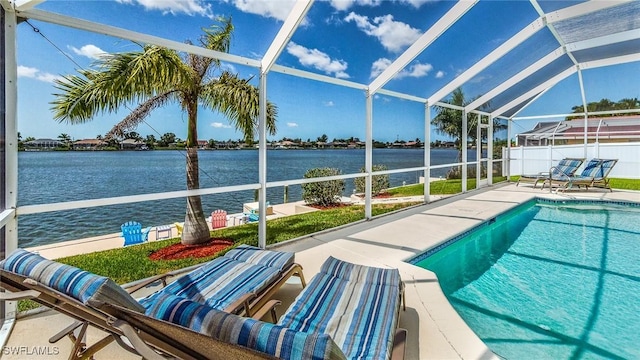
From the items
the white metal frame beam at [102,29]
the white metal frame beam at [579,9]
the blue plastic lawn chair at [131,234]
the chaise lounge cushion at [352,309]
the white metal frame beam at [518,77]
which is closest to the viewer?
the chaise lounge cushion at [352,309]

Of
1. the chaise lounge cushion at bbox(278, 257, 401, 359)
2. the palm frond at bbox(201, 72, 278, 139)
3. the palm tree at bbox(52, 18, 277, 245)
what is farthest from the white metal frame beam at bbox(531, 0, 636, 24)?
the chaise lounge cushion at bbox(278, 257, 401, 359)

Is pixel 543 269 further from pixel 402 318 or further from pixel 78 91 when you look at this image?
pixel 78 91

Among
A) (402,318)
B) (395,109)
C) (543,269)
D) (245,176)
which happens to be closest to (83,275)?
(402,318)

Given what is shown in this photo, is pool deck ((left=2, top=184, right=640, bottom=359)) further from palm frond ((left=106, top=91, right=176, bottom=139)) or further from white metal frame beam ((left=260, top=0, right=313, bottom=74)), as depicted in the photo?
palm frond ((left=106, top=91, right=176, bottom=139))

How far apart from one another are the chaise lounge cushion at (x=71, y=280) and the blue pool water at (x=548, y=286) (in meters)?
2.95

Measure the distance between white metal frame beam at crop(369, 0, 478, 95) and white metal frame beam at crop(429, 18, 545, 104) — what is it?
2.14 m

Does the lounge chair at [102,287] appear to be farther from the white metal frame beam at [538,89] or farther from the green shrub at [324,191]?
the white metal frame beam at [538,89]

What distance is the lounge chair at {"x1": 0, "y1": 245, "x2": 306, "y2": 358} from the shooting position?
1.67 metres

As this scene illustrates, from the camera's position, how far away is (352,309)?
2469 mm

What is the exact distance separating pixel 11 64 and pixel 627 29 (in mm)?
10486

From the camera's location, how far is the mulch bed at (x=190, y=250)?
6453 mm

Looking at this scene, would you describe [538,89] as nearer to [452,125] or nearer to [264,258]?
[452,125]

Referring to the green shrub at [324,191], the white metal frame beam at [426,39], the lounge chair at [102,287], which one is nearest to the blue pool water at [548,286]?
the lounge chair at [102,287]

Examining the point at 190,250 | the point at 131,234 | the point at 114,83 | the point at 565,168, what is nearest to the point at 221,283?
the point at 114,83
